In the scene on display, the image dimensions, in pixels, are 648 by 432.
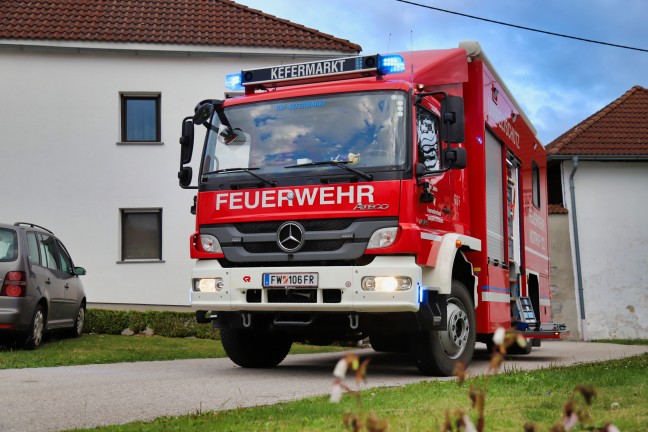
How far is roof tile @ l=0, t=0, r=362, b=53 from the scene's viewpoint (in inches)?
838

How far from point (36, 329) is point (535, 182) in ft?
24.9

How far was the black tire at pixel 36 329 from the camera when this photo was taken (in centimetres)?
1238

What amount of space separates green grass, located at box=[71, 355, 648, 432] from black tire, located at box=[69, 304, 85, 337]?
8851 mm

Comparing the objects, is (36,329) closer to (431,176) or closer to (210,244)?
(210,244)

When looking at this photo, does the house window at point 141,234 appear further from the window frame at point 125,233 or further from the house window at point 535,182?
the house window at point 535,182

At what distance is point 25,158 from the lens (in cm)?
2102

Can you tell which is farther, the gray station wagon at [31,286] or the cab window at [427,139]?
the gray station wagon at [31,286]

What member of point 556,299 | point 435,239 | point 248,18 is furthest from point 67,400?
point 556,299

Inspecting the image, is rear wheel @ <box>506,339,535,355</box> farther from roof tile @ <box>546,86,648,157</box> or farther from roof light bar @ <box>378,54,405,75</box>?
roof tile @ <box>546,86,648,157</box>

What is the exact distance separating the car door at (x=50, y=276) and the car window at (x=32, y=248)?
0.06ft

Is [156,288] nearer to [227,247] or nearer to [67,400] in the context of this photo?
[227,247]

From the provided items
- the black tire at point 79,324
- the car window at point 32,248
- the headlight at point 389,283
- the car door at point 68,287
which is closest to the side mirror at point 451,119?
the headlight at point 389,283

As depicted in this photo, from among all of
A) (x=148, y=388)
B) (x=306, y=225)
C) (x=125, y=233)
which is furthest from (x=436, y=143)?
(x=125, y=233)

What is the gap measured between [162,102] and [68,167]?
8.54ft
